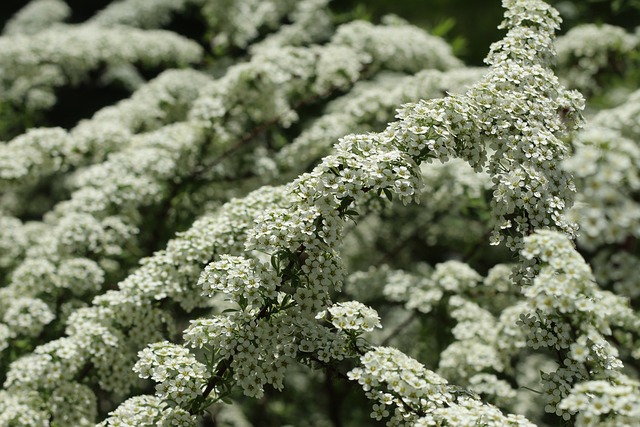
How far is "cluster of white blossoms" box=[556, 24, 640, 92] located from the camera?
23.3 feet

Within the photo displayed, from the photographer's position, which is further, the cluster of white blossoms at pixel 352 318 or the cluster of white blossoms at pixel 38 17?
the cluster of white blossoms at pixel 38 17

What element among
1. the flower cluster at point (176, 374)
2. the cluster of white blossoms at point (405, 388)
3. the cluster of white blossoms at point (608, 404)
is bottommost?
the flower cluster at point (176, 374)

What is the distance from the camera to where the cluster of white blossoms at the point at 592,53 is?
23.3 feet

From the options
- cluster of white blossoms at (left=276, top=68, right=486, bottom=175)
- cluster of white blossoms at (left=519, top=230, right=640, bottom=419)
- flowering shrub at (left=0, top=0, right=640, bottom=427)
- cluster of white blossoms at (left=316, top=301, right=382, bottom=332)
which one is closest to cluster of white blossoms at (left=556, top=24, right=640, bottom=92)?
flowering shrub at (left=0, top=0, right=640, bottom=427)

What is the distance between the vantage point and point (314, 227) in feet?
10.8

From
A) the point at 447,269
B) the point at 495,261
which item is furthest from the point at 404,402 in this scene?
the point at 495,261

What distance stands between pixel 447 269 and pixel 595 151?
298 centimetres

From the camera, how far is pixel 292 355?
346cm

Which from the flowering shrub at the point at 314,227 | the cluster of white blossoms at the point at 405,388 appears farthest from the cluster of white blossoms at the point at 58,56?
the cluster of white blossoms at the point at 405,388

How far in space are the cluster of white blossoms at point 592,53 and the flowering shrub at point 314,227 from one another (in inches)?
1.3

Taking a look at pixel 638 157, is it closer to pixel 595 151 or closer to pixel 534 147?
pixel 595 151

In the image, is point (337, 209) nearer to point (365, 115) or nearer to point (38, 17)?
point (365, 115)

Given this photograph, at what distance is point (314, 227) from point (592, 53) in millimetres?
5046

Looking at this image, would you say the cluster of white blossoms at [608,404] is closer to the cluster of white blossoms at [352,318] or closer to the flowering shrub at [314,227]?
the flowering shrub at [314,227]
